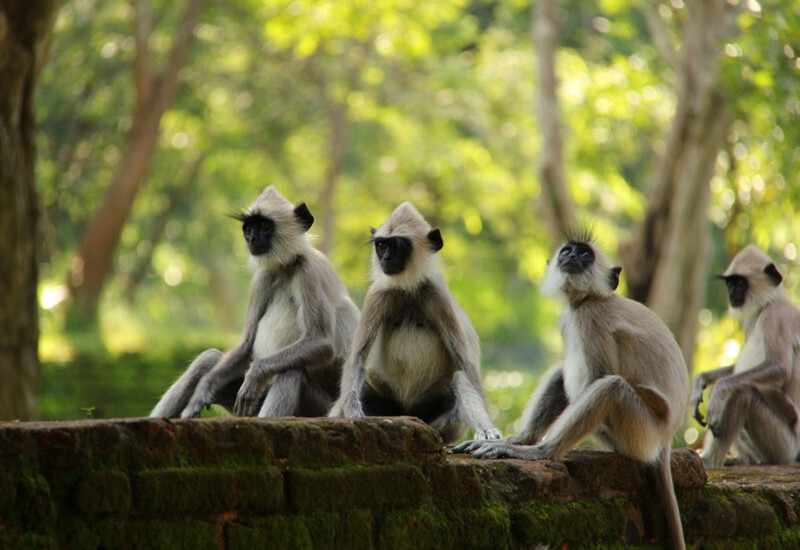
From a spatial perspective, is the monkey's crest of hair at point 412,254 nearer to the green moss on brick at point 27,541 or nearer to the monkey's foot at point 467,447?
the monkey's foot at point 467,447

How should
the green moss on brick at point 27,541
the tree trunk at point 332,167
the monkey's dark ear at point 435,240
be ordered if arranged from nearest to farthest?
1. the green moss on brick at point 27,541
2. the monkey's dark ear at point 435,240
3. the tree trunk at point 332,167

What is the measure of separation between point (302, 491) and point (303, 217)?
2.45 metres

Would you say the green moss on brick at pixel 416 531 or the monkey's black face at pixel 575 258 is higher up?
the monkey's black face at pixel 575 258

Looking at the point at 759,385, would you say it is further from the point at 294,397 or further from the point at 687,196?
the point at 687,196

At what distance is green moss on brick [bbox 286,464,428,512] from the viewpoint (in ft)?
10.3

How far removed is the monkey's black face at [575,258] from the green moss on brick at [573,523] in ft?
3.29

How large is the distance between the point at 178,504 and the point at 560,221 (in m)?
9.54

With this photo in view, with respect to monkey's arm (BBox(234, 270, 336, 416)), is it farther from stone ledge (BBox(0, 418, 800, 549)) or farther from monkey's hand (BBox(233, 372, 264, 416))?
stone ledge (BBox(0, 418, 800, 549))

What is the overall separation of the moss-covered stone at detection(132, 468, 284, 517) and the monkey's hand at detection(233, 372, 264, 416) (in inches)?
73.5

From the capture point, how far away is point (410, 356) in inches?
199

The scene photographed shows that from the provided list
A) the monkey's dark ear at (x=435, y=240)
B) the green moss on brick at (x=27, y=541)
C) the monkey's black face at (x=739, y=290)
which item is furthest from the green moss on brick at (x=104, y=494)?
the monkey's black face at (x=739, y=290)

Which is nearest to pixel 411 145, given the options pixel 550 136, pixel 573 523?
pixel 550 136

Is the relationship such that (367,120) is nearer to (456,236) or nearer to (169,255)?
(456,236)

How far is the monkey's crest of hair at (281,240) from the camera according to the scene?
5.37 m
